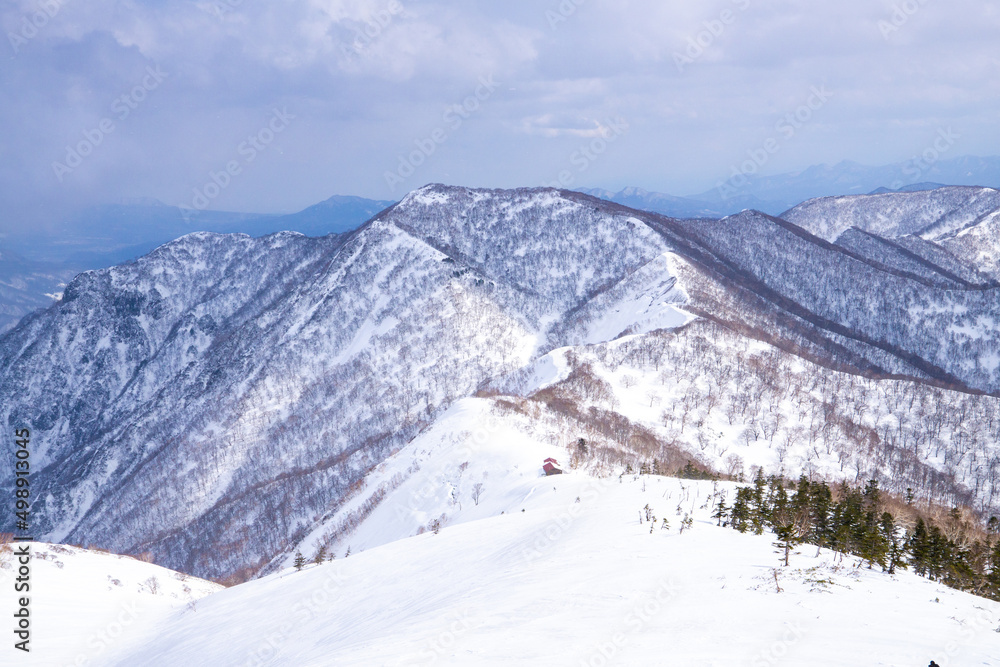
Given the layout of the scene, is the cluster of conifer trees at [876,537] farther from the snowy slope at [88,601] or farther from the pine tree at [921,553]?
the snowy slope at [88,601]

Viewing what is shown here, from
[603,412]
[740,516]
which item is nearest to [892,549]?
[740,516]

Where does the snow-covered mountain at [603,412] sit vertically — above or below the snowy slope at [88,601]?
below

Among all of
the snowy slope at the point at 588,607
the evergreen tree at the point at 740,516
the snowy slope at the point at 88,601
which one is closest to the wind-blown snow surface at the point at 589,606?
the snowy slope at the point at 588,607

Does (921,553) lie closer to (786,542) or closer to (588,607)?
(786,542)

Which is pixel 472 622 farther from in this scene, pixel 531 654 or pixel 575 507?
pixel 575 507

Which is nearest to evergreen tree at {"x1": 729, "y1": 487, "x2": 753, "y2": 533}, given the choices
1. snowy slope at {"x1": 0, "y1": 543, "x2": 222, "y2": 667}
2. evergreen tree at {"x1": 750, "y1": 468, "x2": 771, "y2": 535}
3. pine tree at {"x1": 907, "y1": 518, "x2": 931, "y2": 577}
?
evergreen tree at {"x1": 750, "y1": 468, "x2": 771, "y2": 535}

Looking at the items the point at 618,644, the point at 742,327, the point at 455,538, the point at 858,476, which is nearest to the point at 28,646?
the point at 455,538

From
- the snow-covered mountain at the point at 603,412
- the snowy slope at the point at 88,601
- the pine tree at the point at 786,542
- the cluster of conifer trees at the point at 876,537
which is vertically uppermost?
the pine tree at the point at 786,542
